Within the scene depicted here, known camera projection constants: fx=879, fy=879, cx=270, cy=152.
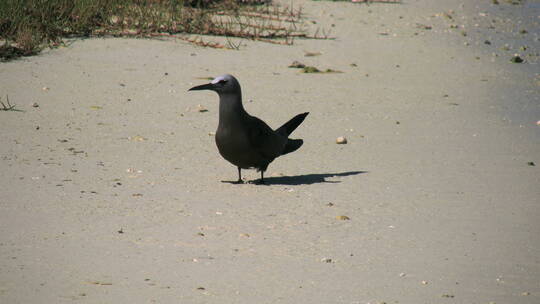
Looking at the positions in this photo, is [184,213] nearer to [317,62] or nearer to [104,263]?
[104,263]

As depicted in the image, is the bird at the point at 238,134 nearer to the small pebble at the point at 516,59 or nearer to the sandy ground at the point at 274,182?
the sandy ground at the point at 274,182

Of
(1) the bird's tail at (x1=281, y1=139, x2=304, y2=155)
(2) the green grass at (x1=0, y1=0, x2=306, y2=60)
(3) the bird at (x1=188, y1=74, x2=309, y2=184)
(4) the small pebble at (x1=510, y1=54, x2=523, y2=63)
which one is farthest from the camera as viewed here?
(4) the small pebble at (x1=510, y1=54, x2=523, y2=63)

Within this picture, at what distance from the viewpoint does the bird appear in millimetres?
6426

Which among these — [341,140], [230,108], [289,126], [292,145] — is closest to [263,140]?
[230,108]

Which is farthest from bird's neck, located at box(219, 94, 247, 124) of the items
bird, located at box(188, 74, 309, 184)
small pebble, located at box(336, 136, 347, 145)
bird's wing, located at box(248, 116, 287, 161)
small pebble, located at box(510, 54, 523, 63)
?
small pebble, located at box(510, 54, 523, 63)

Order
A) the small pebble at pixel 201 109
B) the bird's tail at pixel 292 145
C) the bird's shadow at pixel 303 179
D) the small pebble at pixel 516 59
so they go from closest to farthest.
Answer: the bird's shadow at pixel 303 179, the bird's tail at pixel 292 145, the small pebble at pixel 201 109, the small pebble at pixel 516 59

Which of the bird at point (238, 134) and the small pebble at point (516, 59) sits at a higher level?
the bird at point (238, 134)

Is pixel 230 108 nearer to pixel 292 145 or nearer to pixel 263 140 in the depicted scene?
pixel 263 140

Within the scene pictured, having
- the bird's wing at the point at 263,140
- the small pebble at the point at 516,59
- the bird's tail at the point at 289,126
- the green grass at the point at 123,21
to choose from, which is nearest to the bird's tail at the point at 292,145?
the bird's tail at the point at 289,126

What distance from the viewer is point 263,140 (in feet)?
21.6

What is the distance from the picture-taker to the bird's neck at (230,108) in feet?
21.1

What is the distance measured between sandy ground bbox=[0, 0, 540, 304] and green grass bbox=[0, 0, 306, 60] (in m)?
0.32

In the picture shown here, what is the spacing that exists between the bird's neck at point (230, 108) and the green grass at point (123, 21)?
4008 mm

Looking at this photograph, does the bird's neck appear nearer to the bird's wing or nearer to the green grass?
the bird's wing
